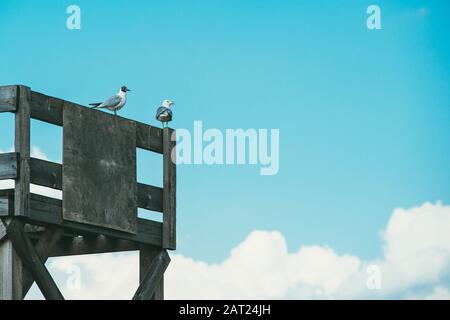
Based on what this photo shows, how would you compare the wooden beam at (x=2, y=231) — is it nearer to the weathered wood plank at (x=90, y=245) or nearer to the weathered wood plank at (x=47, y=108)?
the weathered wood plank at (x=47, y=108)

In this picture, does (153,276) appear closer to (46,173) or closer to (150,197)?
(150,197)

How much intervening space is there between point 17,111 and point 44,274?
2.32 meters

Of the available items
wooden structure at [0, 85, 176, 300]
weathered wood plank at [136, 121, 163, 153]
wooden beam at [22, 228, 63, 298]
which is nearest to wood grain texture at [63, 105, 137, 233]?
wooden structure at [0, 85, 176, 300]

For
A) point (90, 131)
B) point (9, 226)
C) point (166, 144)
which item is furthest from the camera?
point (166, 144)

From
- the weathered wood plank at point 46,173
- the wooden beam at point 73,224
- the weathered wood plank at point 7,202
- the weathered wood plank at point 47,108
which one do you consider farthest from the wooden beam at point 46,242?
the weathered wood plank at point 47,108

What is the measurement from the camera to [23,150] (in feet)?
74.0

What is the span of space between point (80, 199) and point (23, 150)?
4.17 ft

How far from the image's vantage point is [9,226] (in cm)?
2236

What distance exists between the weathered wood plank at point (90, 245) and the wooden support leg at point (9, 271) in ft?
7.24
